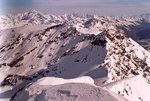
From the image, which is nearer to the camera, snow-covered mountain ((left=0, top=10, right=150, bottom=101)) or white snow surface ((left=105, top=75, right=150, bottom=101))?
white snow surface ((left=105, top=75, right=150, bottom=101))

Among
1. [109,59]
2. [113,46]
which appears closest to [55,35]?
[113,46]

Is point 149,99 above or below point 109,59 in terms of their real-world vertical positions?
above

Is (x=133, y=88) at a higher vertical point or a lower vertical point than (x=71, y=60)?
higher

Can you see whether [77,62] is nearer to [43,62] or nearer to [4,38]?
[43,62]

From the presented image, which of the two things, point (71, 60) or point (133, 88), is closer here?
point (133, 88)

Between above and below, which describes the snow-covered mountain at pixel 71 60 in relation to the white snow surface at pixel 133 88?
below

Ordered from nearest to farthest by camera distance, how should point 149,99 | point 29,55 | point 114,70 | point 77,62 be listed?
point 149,99, point 114,70, point 77,62, point 29,55

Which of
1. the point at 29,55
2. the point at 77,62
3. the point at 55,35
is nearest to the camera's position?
the point at 77,62

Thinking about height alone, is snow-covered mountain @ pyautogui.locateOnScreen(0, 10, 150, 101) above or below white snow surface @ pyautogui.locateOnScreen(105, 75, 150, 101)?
below

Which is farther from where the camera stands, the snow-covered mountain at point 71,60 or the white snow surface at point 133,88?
the snow-covered mountain at point 71,60

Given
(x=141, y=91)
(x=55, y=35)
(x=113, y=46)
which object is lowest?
(x=55, y=35)

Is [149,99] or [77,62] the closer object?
[149,99]
